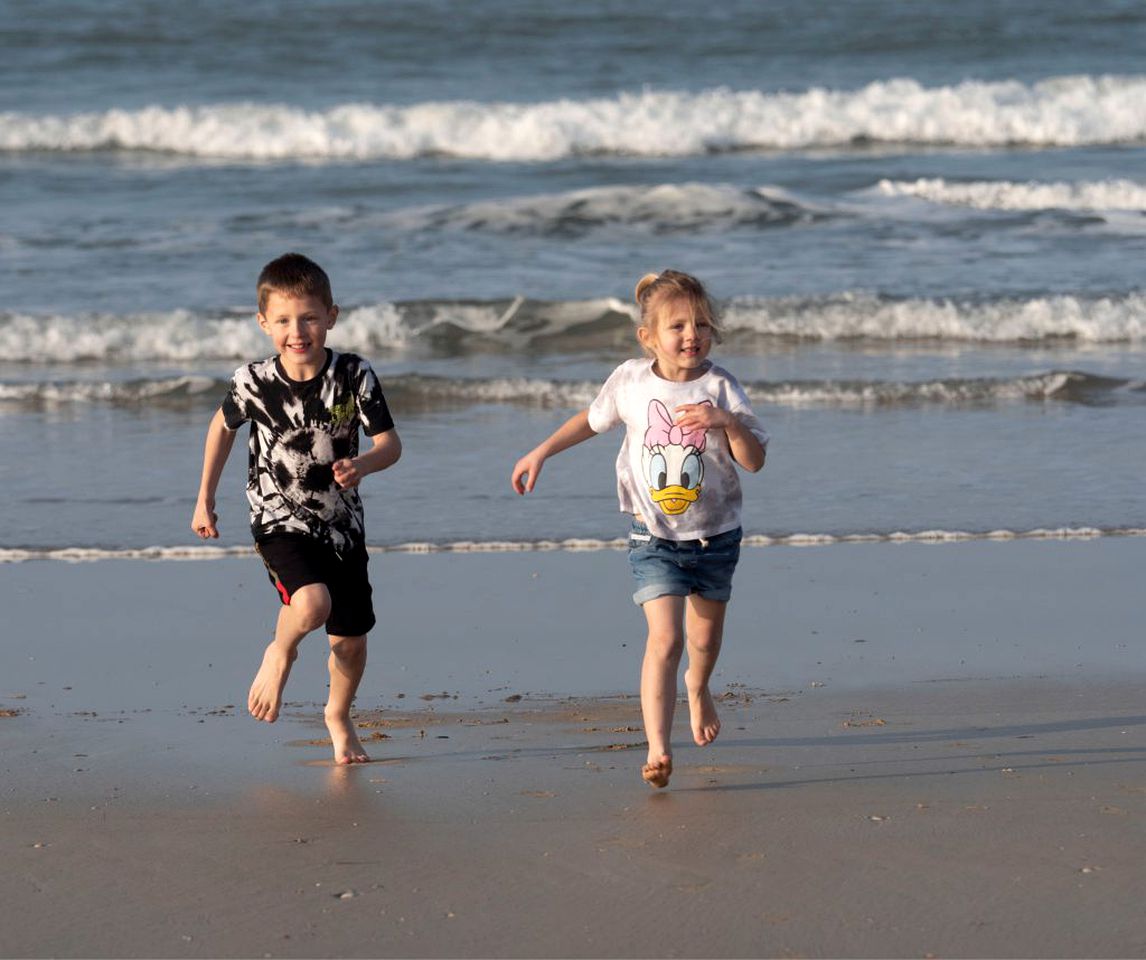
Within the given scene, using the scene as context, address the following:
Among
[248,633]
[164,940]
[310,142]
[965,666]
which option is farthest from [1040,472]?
[310,142]

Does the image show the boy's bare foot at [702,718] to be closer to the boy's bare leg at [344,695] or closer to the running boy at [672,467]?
the running boy at [672,467]

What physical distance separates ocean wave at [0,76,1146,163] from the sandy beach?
16.4m

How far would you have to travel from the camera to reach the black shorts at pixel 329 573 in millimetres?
4297

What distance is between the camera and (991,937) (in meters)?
3.09

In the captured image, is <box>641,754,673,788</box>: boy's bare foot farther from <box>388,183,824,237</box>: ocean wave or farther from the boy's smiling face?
<box>388,183,824,237</box>: ocean wave

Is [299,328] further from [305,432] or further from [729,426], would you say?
[729,426]

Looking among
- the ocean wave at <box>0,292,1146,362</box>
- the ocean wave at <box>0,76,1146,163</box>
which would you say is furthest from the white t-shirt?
the ocean wave at <box>0,76,1146,163</box>

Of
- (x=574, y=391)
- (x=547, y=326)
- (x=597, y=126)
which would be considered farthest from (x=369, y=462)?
(x=597, y=126)

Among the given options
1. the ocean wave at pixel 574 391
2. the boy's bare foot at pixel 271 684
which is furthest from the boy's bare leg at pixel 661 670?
the ocean wave at pixel 574 391

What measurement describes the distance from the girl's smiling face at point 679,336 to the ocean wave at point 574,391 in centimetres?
563

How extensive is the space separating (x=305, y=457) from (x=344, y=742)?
685 millimetres

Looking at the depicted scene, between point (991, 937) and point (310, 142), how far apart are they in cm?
2010

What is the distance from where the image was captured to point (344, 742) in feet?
14.2

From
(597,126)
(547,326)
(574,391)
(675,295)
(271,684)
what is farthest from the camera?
(597,126)
